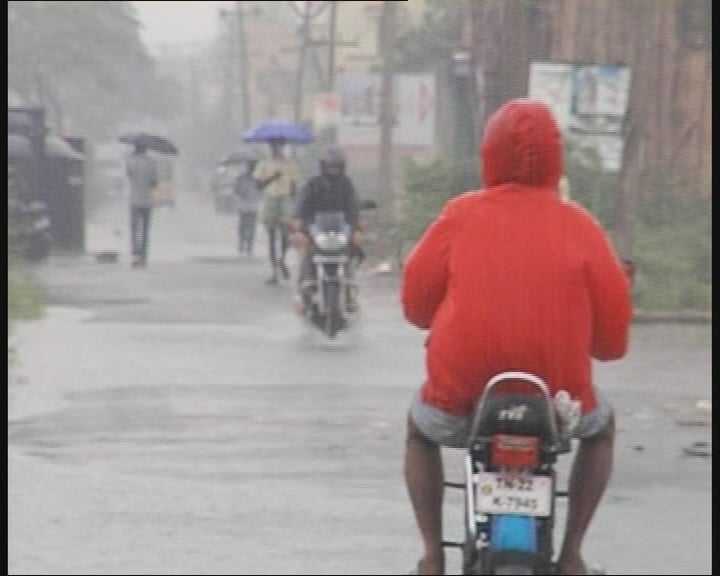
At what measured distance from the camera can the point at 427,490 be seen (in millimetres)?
7012

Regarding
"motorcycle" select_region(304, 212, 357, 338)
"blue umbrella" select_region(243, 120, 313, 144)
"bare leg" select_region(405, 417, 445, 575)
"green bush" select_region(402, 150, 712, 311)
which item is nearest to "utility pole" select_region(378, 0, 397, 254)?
"blue umbrella" select_region(243, 120, 313, 144)

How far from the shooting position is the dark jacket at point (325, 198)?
56.5ft

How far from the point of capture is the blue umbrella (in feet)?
84.3

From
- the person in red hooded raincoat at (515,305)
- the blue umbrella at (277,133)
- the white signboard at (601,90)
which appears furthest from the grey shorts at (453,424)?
the blue umbrella at (277,133)

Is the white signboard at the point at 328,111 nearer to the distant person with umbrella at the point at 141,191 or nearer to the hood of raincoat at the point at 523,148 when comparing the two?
the distant person with umbrella at the point at 141,191

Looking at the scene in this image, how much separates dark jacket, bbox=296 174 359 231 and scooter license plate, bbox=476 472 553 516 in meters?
10.7

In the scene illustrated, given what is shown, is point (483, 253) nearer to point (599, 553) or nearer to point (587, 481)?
point (587, 481)

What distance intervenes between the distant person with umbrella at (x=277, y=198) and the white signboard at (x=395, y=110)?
49.0 feet

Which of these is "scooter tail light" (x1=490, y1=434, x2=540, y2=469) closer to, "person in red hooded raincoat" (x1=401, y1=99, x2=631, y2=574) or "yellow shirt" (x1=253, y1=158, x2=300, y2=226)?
"person in red hooded raincoat" (x1=401, y1=99, x2=631, y2=574)

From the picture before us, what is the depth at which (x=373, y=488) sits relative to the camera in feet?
31.9

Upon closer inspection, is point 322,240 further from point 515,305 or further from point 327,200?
point 515,305

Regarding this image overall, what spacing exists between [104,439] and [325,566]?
351 centimetres

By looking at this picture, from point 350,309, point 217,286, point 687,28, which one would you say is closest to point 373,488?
point 350,309

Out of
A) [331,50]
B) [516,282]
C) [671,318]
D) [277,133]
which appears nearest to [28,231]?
[277,133]
